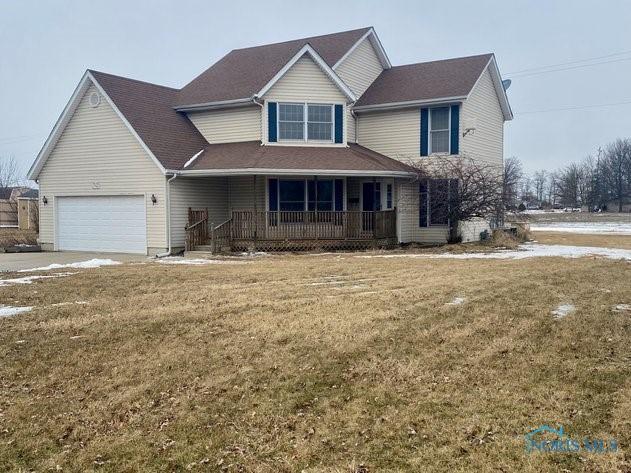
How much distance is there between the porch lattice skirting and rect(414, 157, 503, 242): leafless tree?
2.36 meters

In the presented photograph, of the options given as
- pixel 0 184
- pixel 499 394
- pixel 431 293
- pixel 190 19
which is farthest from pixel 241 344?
pixel 0 184

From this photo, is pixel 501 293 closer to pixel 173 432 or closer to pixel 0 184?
pixel 173 432

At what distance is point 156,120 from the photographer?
1969 cm

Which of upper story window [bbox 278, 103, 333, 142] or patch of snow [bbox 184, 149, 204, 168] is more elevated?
upper story window [bbox 278, 103, 333, 142]

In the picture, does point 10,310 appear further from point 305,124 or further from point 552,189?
point 552,189

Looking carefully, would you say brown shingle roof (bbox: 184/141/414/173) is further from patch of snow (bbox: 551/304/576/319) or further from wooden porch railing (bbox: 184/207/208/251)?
patch of snow (bbox: 551/304/576/319)

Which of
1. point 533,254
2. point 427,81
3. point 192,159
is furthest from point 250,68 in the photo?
point 533,254

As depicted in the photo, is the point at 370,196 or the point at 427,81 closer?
the point at 370,196

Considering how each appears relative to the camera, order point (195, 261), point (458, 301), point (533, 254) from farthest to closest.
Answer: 1. point (533, 254)
2. point (195, 261)
3. point (458, 301)

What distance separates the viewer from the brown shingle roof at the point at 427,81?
1989 centimetres

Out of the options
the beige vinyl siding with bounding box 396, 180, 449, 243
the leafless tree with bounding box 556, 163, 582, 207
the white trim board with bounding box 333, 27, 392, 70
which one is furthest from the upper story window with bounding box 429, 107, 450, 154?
the leafless tree with bounding box 556, 163, 582, 207

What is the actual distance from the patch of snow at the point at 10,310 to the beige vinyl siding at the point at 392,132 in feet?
49.5

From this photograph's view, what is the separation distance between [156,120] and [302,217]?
636 centimetres

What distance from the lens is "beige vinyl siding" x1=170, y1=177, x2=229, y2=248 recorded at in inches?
728
